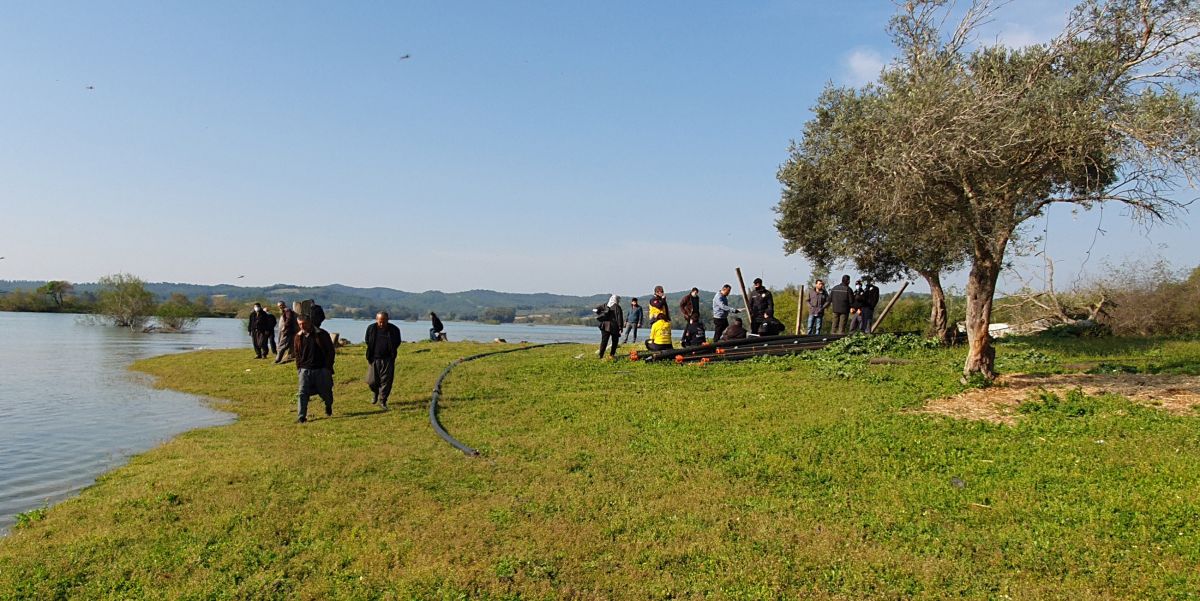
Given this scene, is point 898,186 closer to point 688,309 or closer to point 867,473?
point 867,473

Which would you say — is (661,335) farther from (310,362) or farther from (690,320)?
(310,362)

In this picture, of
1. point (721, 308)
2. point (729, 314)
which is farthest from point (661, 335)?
point (729, 314)

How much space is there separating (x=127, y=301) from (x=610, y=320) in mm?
56312

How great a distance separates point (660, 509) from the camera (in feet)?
23.8

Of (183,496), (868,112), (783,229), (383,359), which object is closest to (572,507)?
(183,496)

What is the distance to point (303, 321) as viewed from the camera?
1309cm

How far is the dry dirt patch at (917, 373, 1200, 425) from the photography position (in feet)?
33.6

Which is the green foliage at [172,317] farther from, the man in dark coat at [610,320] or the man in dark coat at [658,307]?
the man in dark coat at [658,307]

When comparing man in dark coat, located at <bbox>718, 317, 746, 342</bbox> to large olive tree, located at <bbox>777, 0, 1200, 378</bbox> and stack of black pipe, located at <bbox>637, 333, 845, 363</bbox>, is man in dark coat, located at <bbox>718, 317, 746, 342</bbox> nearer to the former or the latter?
stack of black pipe, located at <bbox>637, 333, 845, 363</bbox>

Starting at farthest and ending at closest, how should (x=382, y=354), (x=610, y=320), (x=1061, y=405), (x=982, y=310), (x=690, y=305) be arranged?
(x=690, y=305) < (x=610, y=320) < (x=382, y=354) < (x=982, y=310) < (x=1061, y=405)

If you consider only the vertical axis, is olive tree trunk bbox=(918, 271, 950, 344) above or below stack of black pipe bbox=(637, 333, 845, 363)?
above

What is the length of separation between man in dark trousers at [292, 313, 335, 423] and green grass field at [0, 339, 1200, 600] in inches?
37.2

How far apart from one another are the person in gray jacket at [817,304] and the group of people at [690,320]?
1509 mm

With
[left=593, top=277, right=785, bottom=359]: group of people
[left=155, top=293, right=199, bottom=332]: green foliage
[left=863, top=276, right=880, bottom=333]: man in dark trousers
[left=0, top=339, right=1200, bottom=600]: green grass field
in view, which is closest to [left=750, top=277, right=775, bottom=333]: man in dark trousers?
[left=593, top=277, right=785, bottom=359]: group of people
